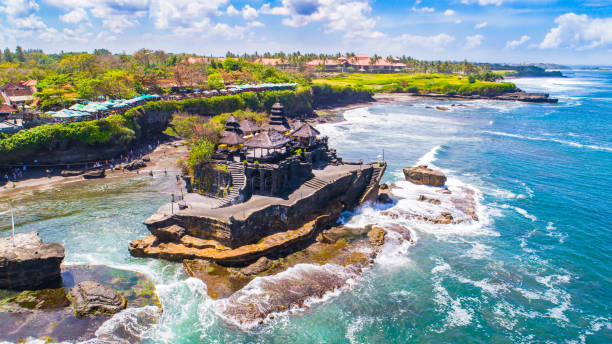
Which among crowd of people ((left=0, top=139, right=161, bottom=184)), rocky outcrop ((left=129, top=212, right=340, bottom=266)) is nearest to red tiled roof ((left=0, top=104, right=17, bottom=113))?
crowd of people ((left=0, top=139, right=161, bottom=184))

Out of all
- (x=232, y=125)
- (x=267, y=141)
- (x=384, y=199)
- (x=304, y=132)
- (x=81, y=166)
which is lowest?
(x=384, y=199)

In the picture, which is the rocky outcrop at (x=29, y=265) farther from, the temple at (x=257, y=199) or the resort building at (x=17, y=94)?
the resort building at (x=17, y=94)

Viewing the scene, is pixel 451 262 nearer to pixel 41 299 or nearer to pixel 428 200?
Answer: pixel 428 200

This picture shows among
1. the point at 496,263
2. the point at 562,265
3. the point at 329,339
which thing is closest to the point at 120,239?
the point at 329,339

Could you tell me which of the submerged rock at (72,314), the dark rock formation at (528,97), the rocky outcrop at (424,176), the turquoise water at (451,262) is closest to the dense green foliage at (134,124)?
the turquoise water at (451,262)

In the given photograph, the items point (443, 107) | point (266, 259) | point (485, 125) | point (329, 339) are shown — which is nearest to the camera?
point (329, 339)

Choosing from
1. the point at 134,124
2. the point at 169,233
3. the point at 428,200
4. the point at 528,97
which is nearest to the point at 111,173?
the point at 134,124

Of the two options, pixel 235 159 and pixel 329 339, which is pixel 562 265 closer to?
pixel 329 339
